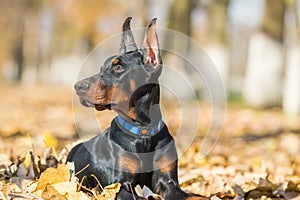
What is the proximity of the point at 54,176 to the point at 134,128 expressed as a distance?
649 millimetres

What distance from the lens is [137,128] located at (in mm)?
3764

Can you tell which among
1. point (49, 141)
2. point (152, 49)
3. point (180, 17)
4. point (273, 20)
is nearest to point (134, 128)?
point (152, 49)

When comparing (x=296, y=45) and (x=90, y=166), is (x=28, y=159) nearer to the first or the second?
(x=90, y=166)

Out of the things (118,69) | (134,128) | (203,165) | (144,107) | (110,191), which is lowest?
(203,165)

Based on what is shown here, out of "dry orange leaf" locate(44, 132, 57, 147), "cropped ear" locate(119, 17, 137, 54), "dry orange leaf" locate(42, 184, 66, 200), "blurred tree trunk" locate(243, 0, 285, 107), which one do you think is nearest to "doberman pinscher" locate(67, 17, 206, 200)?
"cropped ear" locate(119, 17, 137, 54)

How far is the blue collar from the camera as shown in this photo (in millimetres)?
3756

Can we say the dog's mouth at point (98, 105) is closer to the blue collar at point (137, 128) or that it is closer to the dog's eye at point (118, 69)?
the blue collar at point (137, 128)

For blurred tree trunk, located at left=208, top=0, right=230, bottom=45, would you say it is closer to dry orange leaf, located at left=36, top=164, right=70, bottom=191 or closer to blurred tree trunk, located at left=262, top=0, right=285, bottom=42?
blurred tree trunk, located at left=262, top=0, right=285, bottom=42

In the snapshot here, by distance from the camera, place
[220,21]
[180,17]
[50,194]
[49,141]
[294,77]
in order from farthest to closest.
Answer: [220,21], [180,17], [294,77], [49,141], [50,194]

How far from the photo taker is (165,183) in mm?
3746

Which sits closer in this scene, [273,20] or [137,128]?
[137,128]

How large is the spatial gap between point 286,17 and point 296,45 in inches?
116

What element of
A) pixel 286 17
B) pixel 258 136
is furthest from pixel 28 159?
pixel 286 17

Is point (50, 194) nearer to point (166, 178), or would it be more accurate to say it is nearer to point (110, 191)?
point (110, 191)
